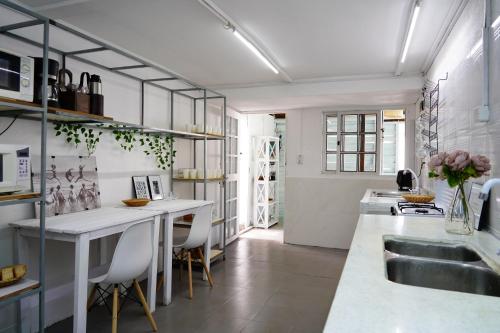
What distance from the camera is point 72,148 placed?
2941 mm

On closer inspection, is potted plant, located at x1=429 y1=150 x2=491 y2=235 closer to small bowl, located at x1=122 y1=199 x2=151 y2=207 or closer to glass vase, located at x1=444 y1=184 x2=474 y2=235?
glass vase, located at x1=444 y1=184 x2=474 y2=235

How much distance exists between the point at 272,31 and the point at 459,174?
196 cm

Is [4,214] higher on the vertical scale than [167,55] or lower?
lower

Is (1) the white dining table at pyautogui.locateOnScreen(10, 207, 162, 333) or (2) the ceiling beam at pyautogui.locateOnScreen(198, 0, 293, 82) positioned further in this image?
(2) the ceiling beam at pyautogui.locateOnScreen(198, 0, 293, 82)

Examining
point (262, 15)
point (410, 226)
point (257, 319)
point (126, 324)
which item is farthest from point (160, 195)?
point (410, 226)

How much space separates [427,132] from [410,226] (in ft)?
7.09

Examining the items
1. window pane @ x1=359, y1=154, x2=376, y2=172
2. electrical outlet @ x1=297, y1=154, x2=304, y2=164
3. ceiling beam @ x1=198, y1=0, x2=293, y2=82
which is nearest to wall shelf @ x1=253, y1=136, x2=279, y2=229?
electrical outlet @ x1=297, y1=154, x2=304, y2=164

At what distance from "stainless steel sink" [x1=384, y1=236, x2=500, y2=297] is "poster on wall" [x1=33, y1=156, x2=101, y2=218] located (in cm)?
248

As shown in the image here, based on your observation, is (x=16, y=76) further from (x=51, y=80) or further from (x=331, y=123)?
(x=331, y=123)

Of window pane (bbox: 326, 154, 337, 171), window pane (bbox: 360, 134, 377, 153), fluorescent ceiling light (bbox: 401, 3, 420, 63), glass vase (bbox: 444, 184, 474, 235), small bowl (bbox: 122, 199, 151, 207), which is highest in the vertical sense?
fluorescent ceiling light (bbox: 401, 3, 420, 63)

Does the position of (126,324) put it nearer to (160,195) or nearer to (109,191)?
(109,191)

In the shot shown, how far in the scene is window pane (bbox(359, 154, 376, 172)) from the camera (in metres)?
5.48

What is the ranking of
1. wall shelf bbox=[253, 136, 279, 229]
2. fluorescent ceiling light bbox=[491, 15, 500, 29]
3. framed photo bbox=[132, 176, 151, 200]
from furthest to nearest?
wall shelf bbox=[253, 136, 279, 229] < framed photo bbox=[132, 176, 151, 200] < fluorescent ceiling light bbox=[491, 15, 500, 29]

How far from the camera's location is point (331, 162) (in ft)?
18.8
